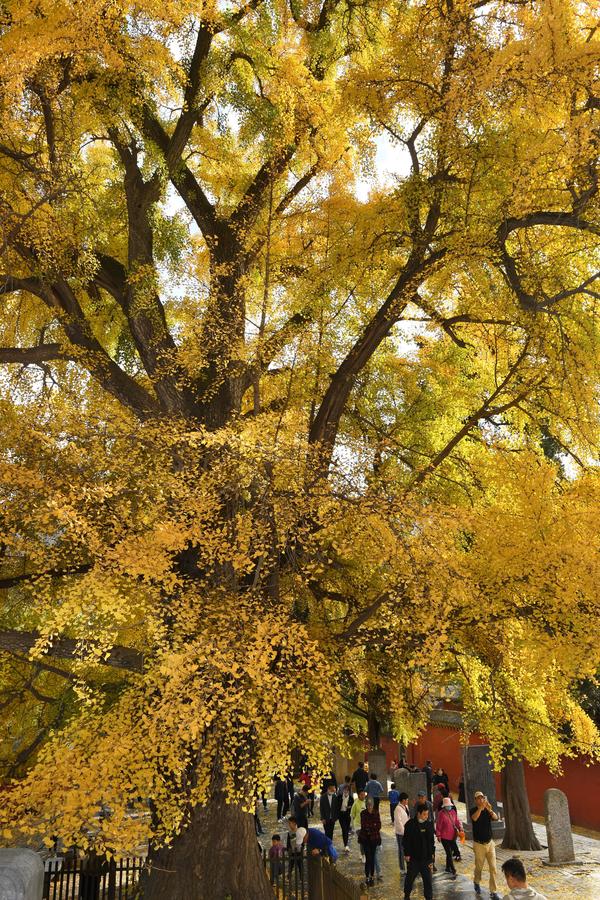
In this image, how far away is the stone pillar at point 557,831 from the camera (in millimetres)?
13828

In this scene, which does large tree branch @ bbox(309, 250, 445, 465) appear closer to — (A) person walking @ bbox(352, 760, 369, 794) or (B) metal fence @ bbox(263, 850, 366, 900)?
(B) metal fence @ bbox(263, 850, 366, 900)

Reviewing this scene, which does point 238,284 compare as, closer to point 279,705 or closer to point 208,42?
point 208,42

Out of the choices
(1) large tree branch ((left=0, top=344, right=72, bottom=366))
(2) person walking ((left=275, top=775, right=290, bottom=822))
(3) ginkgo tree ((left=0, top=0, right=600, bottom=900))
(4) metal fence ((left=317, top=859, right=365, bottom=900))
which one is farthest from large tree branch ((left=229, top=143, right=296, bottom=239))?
(2) person walking ((left=275, top=775, right=290, bottom=822))

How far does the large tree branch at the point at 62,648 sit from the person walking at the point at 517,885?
5856mm

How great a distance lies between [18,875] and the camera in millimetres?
5191

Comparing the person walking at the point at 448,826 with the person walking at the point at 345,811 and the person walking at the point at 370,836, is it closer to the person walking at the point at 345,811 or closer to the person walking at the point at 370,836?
the person walking at the point at 370,836

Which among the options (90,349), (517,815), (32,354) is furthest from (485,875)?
(32,354)

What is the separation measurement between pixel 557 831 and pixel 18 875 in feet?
40.6

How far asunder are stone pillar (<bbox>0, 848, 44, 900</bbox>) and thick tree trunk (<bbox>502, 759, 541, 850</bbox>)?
12546mm

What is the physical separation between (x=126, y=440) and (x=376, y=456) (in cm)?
481

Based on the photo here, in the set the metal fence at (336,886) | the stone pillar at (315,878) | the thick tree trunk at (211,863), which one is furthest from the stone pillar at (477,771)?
the metal fence at (336,886)

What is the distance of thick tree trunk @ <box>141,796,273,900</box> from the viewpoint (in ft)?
30.8

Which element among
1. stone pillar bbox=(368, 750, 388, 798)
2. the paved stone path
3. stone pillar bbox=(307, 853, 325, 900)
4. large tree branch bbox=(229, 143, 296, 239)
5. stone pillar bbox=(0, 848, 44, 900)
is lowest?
the paved stone path

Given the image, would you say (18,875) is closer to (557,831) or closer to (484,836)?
(484,836)
